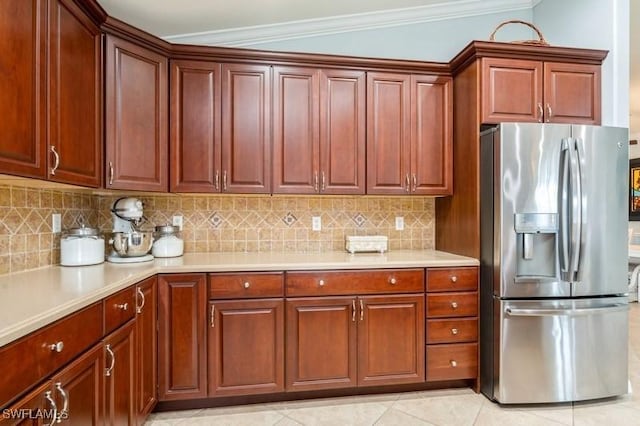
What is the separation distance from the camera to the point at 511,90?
238 centimetres

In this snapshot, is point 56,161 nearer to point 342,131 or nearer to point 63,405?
point 63,405

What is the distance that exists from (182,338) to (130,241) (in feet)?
2.22

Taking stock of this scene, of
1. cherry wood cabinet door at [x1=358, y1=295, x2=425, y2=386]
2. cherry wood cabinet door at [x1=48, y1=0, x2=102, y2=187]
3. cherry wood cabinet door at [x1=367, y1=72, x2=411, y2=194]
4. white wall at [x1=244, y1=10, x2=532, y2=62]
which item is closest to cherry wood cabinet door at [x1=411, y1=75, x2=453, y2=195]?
cherry wood cabinet door at [x1=367, y1=72, x2=411, y2=194]

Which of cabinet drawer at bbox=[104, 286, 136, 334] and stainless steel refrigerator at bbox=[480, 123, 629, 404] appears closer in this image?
cabinet drawer at bbox=[104, 286, 136, 334]

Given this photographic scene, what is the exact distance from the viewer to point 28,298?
1333mm

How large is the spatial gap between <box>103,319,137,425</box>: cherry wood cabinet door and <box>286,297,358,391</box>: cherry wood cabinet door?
2.80ft

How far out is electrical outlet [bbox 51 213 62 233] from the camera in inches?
84.0

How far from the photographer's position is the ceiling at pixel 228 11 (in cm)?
242

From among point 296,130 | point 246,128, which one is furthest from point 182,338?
point 296,130

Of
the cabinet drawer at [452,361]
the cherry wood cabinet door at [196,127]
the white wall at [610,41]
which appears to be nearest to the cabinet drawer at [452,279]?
the cabinet drawer at [452,361]

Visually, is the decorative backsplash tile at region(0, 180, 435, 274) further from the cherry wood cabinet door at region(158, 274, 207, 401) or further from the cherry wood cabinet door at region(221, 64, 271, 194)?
the cherry wood cabinet door at region(158, 274, 207, 401)

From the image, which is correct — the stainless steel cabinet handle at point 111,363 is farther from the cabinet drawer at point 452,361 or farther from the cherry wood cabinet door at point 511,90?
the cherry wood cabinet door at point 511,90

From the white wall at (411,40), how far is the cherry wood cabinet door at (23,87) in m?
1.62

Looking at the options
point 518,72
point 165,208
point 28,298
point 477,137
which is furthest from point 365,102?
point 28,298
